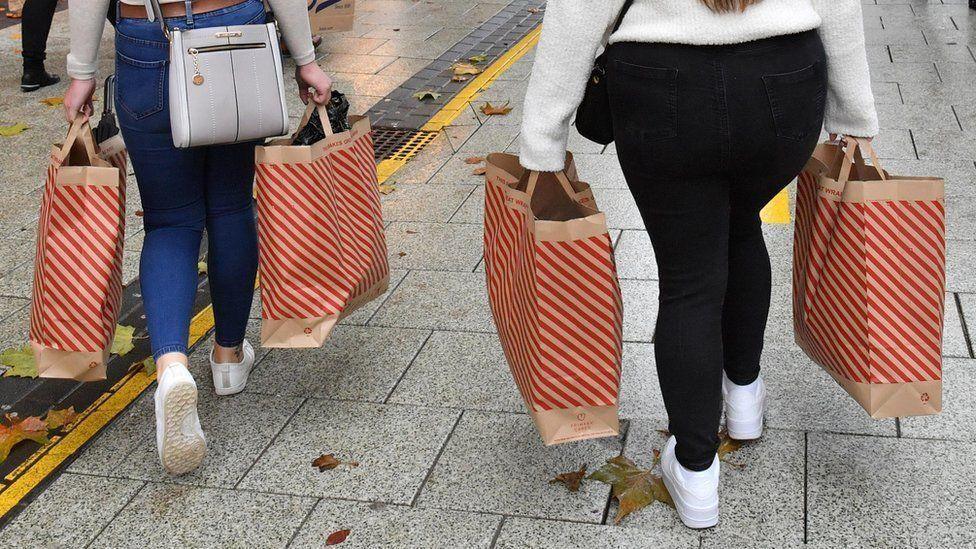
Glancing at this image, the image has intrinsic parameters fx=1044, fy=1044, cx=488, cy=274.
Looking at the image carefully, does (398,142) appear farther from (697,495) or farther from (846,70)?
(846,70)

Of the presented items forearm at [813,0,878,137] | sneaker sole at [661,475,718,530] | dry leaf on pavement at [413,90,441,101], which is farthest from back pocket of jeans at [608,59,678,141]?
dry leaf on pavement at [413,90,441,101]

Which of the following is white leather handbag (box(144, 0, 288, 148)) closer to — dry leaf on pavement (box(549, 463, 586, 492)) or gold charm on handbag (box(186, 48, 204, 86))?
gold charm on handbag (box(186, 48, 204, 86))

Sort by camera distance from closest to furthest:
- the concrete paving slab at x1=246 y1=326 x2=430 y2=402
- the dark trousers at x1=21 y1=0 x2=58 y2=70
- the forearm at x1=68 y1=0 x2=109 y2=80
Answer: the forearm at x1=68 y1=0 x2=109 y2=80 < the concrete paving slab at x1=246 y1=326 x2=430 y2=402 < the dark trousers at x1=21 y1=0 x2=58 y2=70

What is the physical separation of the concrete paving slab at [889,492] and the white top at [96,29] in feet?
6.38

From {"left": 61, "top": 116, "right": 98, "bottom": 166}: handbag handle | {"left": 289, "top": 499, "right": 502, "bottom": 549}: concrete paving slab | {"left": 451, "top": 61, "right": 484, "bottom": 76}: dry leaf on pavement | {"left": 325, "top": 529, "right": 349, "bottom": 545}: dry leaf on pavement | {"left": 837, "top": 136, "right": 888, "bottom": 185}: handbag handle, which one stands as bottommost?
{"left": 451, "top": 61, "right": 484, "bottom": 76}: dry leaf on pavement

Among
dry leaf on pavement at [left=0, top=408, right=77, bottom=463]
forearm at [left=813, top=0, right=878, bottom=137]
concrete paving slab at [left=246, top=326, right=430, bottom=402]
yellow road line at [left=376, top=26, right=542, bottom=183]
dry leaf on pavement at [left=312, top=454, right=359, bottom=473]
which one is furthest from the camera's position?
yellow road line at [left=376, top=26, right=542, bottom=183]

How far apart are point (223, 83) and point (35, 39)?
5.03m

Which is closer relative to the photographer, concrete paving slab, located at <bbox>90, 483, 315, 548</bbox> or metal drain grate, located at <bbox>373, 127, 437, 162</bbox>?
concrete paving slab, located at <bbox>90, 483, 315, 548</bbox>

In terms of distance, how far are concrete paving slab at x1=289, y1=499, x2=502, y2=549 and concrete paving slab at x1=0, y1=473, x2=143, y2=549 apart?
0.60 metres

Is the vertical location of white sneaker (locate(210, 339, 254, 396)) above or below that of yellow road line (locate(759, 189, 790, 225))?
above

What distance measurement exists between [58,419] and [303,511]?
42.5 inches

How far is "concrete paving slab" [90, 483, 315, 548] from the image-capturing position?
2.82 meters

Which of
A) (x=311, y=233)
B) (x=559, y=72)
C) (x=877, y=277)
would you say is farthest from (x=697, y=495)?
(x=311, y=233)

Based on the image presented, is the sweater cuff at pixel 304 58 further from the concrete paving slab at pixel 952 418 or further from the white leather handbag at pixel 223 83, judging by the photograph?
the concrete paving slab at pixel 952 418
